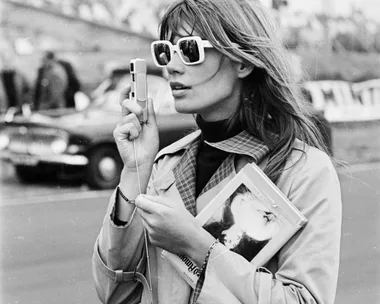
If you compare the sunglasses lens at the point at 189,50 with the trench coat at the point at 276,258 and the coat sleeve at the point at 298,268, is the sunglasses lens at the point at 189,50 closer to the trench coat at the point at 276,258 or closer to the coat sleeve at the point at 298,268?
the trench coat at the point at 276,258

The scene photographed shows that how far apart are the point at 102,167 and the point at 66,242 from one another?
248 centimetres

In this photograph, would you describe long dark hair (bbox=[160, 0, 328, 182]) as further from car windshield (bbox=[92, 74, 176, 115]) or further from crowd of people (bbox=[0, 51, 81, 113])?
crowd of people (bbox=[0, 51, 81, 113])

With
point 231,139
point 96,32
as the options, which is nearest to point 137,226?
point 231,139

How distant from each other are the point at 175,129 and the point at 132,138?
6.08 meters

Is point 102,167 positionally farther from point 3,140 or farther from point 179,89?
point 179,89

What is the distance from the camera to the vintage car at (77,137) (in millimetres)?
7902

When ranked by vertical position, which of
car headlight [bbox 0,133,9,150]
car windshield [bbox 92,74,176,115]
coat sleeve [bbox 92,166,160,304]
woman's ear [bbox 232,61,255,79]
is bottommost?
car headlight [bbox 0,133,9,150]

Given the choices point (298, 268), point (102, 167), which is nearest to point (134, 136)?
point (298, 268)

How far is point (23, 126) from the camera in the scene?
8289 millimetres

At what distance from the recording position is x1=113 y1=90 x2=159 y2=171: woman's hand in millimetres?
1700

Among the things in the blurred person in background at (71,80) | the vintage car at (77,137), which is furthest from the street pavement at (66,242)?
the blurred person in background at (71,80)

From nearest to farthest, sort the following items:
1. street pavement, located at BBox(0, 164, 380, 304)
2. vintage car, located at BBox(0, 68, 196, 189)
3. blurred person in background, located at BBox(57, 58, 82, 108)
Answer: street pavement, located at BBox(0, 164, 380, 304) < vintage car, located at BBox(0, 68, 196, 189) < blurred person in background, located at BBox(57, 58, 82, 108)

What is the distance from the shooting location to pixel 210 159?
1699 millimetres

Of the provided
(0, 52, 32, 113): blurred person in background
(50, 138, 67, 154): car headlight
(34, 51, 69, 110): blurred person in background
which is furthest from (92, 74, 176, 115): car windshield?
(0, 52, 32, 113): blurred person in background
